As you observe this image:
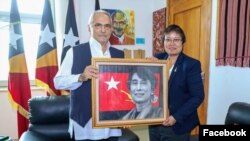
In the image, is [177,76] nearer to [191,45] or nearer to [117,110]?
[117,110]

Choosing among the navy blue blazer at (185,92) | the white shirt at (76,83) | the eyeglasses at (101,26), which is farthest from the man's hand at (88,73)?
the navy blue blazer at (185,92)

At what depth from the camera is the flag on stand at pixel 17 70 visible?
116 inches

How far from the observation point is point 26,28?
337 centimetres

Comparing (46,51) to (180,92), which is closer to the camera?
(180,92)

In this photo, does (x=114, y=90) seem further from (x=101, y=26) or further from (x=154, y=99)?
(x=101, y=26)

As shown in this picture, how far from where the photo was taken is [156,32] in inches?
151

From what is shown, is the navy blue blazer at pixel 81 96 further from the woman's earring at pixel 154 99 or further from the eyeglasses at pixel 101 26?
the woman's earring at pixel 154 99

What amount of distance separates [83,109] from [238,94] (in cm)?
168

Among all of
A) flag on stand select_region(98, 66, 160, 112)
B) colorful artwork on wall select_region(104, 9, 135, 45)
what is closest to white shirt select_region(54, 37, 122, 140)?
flag on stand select_region(98, 66, 160, 112)

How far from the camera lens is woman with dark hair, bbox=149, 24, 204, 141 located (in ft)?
4.54

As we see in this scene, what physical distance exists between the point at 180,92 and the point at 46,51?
7.16ft

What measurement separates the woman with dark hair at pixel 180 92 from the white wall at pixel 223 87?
41.2 inches

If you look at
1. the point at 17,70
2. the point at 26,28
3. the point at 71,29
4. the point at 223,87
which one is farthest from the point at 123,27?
the point at 223,87

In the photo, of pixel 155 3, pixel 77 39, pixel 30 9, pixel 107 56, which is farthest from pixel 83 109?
pixel 155 3
